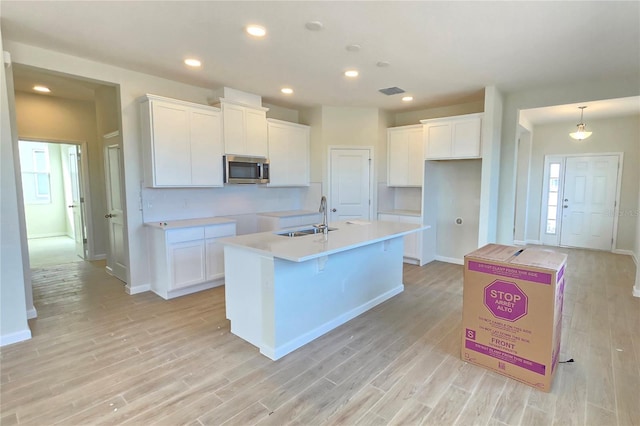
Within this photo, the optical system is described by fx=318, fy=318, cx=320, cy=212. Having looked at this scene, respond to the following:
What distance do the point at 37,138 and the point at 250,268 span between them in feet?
16.0

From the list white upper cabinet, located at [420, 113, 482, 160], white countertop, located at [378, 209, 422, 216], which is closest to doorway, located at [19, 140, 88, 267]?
white countertop, located at [378, 209, 422, 216]

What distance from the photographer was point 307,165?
5.75 m

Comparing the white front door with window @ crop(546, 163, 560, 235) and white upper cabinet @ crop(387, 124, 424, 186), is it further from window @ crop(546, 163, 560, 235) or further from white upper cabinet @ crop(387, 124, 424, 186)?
window @ crop(546, 163, 560, 235)

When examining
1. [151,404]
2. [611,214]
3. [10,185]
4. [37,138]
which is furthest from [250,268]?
[611,214]

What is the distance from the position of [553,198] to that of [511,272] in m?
6.07

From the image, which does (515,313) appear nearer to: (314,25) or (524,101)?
(314,25)

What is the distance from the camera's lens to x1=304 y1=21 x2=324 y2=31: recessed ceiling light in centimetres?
261

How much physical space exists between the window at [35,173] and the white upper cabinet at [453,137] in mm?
9090

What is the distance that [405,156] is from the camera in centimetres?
567

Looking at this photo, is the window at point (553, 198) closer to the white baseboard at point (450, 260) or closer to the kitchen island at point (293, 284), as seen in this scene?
the white baseboard at point (450, 260)

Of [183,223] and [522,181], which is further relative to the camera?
[522,181]

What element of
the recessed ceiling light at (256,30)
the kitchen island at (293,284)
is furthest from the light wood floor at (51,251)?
the recessed ceiling light at (256,30)

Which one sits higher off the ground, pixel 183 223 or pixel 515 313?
pixel 183 223

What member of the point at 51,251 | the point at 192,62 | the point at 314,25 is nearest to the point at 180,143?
the point at 192,62
